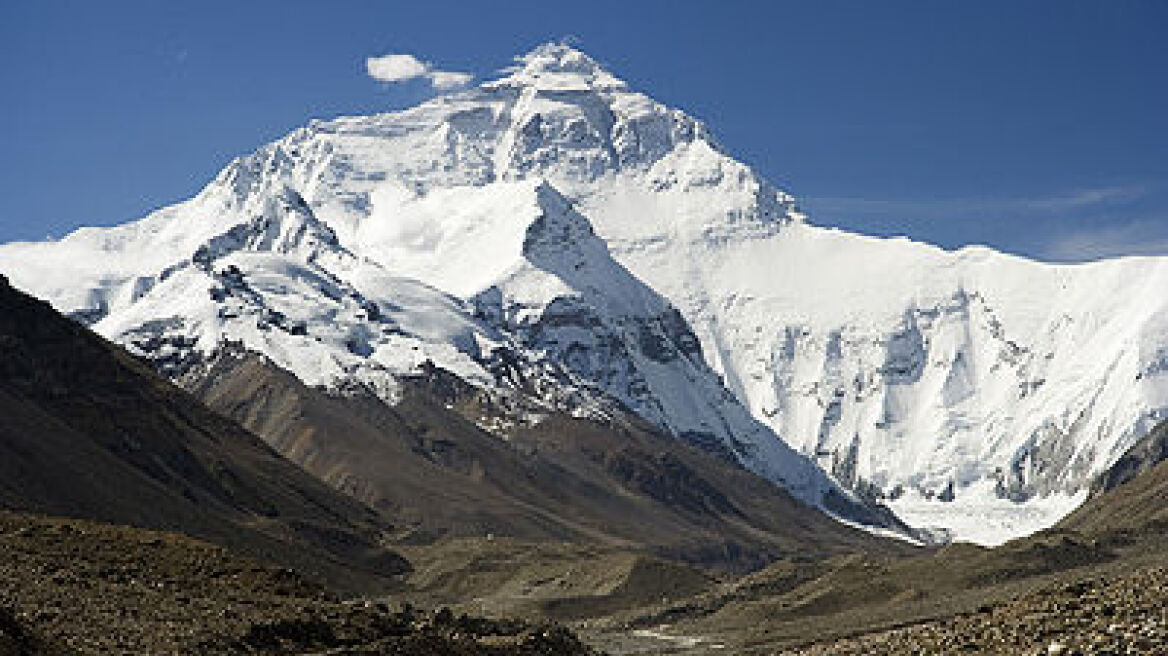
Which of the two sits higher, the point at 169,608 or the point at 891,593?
the point at 169,608

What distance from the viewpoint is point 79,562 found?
72.4 meters

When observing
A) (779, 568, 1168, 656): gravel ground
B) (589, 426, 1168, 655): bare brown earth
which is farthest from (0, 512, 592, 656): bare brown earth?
(589, 426, 1168, 655): bare brown earth

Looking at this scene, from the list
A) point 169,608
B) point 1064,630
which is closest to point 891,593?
point 169,608

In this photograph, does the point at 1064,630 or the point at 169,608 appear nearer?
the point at 1064,630

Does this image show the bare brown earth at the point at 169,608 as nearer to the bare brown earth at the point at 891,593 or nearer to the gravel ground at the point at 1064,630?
the gravel ground at the point at 1064,630

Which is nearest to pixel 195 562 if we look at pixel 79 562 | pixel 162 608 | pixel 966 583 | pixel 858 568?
pixel 79 562

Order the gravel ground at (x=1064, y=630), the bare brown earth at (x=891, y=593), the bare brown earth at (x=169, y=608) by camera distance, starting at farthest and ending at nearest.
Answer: the bare brown earth at (x=891, y=593) → the bare brown earth at (x=169, y=608) → the gravel ground at (x=1064, y=630)

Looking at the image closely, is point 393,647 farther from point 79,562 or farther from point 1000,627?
point 1000,627

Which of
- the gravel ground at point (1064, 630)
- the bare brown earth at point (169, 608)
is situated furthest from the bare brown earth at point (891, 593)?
the gravel ground at point (1064, 630)

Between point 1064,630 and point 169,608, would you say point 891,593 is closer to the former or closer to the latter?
point 169,608

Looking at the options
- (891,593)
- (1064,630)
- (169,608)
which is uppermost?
(1064,630)

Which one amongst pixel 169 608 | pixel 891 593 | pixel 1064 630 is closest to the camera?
pixel 1064 630

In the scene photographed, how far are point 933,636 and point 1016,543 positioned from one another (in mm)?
135387

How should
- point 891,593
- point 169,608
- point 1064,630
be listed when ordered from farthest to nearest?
1. point 891,593
2. point 169,608
3. point 1064,630
